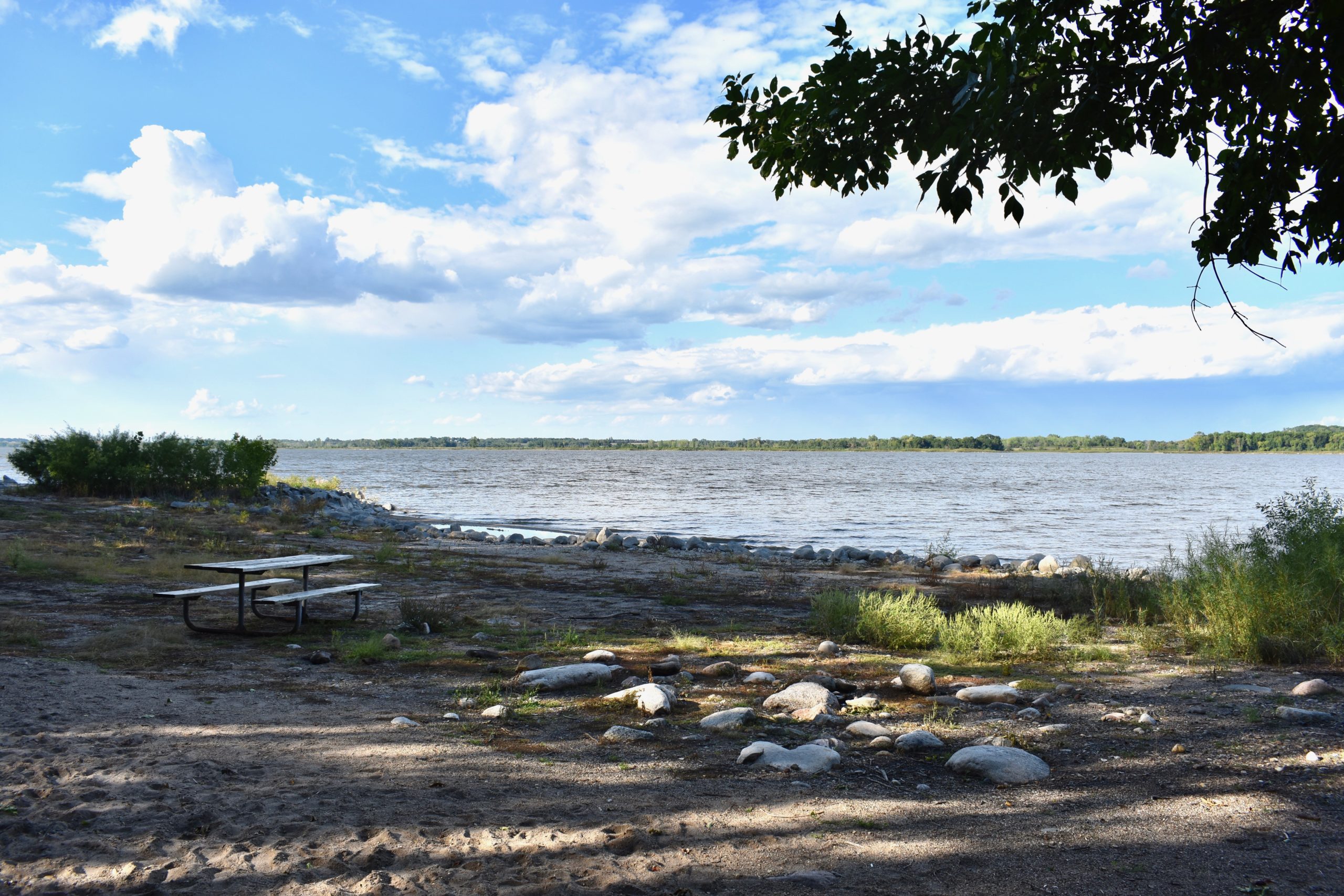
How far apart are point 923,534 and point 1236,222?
80.4 feet

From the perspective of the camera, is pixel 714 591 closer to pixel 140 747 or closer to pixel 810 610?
pixel 810 610

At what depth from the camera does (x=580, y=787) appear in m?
4.60

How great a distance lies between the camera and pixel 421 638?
9094 mm

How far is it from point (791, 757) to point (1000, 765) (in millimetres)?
1261

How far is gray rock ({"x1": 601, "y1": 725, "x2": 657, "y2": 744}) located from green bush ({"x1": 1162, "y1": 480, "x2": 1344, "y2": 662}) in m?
6.16

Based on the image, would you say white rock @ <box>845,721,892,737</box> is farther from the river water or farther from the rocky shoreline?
the river water

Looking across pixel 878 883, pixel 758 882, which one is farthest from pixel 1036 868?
pixel 758 882

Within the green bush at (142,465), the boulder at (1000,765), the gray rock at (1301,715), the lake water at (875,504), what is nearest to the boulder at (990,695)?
the boulder at (1000,765)

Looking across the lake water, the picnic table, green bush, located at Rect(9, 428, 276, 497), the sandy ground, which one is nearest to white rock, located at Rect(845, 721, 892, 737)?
the sandy ground

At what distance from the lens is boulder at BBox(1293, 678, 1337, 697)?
257 inches

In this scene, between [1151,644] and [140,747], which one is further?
[1151,644]

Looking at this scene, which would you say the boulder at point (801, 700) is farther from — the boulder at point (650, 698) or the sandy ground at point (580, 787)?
the boulder at point (650, 698)

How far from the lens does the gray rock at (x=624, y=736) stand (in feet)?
18.1

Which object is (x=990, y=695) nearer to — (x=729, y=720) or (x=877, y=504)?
(x=729, y=720)
